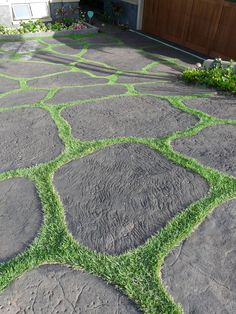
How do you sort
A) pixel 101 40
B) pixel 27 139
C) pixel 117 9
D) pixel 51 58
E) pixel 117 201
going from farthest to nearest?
pixel 117 9, pixel 101 40, pixel 51 58, pixel 27 139, pixel 117 201

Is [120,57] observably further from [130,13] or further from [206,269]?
[206,269]

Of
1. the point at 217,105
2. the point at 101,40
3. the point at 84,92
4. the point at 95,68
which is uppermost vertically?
the point at 217,105

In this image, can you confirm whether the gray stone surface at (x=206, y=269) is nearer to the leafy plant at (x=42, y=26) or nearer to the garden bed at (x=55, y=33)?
the garden bed at (x=55, y=33)

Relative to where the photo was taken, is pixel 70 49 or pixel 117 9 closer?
pixel 70 49

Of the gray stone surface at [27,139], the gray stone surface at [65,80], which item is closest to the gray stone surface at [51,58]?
the gray stone surface at [65,80]

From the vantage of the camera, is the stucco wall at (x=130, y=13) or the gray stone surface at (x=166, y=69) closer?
the gray stone surface at (x=166, y=69)

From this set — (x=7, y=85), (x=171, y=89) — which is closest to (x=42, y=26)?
(x=7, y=85)

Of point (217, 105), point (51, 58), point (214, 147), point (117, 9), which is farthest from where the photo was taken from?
point (117, 9)

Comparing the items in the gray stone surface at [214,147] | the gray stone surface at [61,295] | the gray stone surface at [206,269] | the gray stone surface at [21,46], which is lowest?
the gray stone surface at [21,46]

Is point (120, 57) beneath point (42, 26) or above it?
beneath

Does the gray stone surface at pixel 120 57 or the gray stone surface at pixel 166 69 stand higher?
the gray stone surface at pixel 166 69
